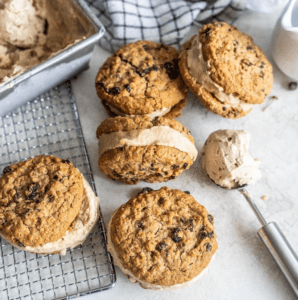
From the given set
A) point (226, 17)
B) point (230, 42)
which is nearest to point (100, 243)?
point (230, 42)

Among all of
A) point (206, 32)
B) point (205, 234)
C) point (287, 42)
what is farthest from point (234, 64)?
point (205, 234)

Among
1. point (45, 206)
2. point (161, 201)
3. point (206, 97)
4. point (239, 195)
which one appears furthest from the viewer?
point (239, 195)

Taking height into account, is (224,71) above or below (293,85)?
above

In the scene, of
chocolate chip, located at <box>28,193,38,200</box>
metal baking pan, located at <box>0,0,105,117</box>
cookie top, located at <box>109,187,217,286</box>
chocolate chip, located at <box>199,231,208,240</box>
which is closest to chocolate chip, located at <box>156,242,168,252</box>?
cookie top, located at <box>109,187,217,286</box>

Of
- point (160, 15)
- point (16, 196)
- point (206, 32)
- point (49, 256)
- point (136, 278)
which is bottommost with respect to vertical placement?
point (49, 256)

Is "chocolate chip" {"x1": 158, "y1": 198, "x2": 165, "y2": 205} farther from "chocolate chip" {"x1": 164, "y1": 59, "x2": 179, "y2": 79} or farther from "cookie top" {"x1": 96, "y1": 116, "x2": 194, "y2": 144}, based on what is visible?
"chocolate chip" {"x1": 164, "y1": 59, "x2": 179, "y2": 79}

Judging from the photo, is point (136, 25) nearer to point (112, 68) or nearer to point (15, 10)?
point (112, 68)

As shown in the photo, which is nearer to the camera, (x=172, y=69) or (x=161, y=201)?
(x=161, y=201)

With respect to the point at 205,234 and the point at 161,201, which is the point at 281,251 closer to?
the point at 205,234
